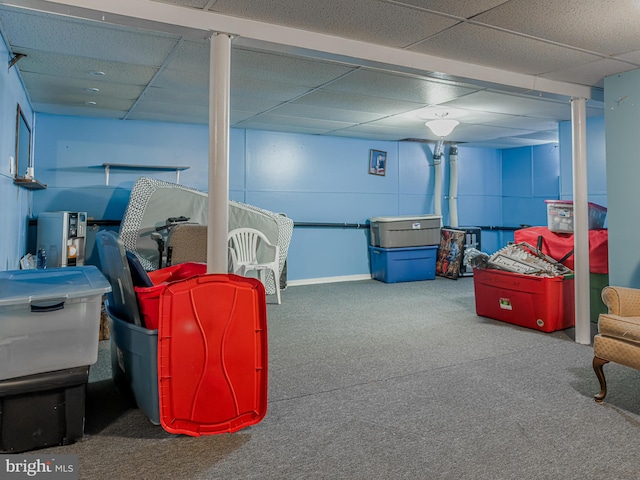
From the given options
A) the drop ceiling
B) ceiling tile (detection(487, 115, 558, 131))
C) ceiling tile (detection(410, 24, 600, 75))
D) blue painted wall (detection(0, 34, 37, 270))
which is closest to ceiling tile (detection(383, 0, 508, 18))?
the drop ceiling

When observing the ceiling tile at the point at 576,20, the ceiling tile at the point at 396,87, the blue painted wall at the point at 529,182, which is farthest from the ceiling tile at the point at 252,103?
the blue painted wall at the point at 529,182

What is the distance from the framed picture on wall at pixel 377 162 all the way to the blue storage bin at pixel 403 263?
1.28 m

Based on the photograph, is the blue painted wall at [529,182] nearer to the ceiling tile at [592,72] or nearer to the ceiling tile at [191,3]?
the ceiling tile at [592,72]

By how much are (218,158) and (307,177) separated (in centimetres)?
437

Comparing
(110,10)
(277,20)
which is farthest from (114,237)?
(277,20)

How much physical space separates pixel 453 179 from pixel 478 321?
4017 millimetres

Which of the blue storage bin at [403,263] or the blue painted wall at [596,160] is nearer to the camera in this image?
the blue painted wall at [596,160]

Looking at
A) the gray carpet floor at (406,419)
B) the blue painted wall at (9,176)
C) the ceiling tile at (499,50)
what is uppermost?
the ceiling tile at (499,50)

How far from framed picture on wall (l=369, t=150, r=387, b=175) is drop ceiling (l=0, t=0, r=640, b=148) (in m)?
1.82

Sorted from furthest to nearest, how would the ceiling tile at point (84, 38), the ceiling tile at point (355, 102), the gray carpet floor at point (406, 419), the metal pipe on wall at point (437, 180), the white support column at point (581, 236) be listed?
the metal pipe on wall at point (437, 180) → the ceiling tile at point (355, 102) → the white support column at point (581, 236) → the ceiling tile at point (84, 38) → the gray carpet floor at point (406, 419)

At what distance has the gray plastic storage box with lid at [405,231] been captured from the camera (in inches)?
274

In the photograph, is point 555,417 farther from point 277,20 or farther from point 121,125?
point 121,125

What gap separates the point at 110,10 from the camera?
2.46 m

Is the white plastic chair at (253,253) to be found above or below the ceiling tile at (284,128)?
below
